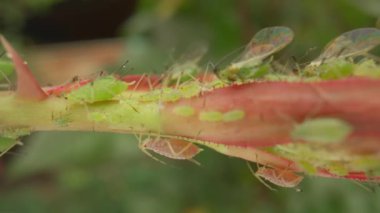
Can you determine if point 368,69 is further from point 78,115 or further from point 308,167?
point 78,115

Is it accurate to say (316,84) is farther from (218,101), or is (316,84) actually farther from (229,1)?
(229,1)

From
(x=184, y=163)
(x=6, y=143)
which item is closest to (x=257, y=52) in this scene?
(x=6, y=143)

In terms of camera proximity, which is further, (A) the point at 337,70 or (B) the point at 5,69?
(B) the point at 5,69

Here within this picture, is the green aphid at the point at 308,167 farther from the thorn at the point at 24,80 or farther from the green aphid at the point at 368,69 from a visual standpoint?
the thorn at the point at 24,80

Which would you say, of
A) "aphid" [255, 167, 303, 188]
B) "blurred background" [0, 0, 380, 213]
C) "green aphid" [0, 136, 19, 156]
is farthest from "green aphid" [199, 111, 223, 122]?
"blurred background" [0, 0, 380, 213]

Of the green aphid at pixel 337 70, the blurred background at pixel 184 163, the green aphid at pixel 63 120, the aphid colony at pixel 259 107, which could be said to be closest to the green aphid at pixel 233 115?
the aphid colony at pixel 259 107

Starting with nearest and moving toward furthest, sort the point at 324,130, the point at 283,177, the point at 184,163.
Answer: the point at 324,130, the point at 283,177, the point at 184,163
